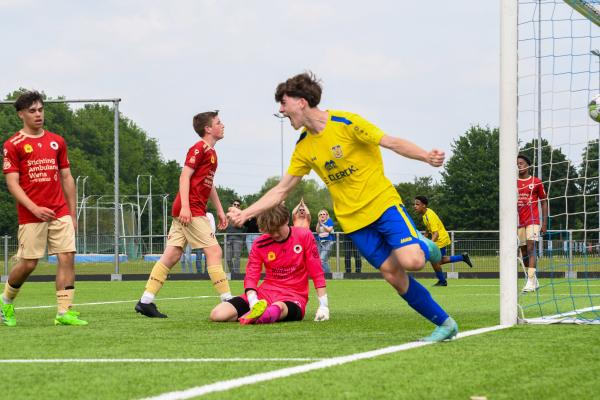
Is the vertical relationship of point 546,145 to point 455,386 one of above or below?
above

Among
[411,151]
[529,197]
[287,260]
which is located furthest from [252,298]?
[529,197]

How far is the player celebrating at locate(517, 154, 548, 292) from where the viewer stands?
13.6m

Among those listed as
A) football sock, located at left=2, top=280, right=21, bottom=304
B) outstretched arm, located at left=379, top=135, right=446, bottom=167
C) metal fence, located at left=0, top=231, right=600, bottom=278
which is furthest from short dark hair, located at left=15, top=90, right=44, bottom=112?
metal fence, located at left=0, top=231, right=600, bottom=278

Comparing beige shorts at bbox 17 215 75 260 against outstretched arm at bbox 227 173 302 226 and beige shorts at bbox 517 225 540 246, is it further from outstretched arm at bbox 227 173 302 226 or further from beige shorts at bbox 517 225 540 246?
beige shorts at bbox 517 225 540 246

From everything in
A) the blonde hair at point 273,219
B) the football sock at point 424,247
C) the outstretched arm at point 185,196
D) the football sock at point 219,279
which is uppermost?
the outstretched arm at point 185,196

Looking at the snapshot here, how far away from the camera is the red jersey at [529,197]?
44.7 ft

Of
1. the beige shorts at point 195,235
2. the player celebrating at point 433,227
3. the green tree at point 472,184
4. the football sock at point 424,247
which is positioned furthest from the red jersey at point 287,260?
the green tree at point 472,184

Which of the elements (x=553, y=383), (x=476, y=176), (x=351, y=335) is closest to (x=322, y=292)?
(x=351, y=335)

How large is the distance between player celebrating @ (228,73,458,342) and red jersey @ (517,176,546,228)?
666cm

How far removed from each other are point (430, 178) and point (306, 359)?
99979 millimetres

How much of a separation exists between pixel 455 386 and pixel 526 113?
4.48 m

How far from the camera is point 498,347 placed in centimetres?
634

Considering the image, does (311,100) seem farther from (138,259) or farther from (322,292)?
(138,259)

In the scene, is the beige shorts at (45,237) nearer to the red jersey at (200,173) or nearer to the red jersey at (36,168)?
the red jersey at (36,168)
